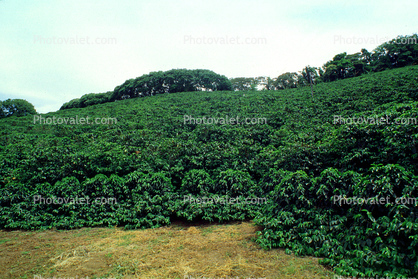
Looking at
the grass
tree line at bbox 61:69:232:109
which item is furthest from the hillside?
tree line at bbox 61:69:232:109

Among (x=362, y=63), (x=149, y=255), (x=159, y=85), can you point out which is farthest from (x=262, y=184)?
(x=362, y=63)

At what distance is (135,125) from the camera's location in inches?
658

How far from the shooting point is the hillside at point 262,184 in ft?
17.4

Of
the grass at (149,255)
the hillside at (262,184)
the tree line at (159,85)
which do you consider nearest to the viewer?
the hillside at (262,184)

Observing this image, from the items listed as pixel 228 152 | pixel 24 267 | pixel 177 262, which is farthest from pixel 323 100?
pixel 24 267

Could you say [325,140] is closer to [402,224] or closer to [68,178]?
[402,224]

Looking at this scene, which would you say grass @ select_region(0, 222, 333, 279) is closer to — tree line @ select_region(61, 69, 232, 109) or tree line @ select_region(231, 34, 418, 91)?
tree line @ select_region(231, 34, 418, 91)

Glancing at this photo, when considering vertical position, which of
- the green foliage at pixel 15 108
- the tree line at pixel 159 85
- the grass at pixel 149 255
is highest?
the tree line at pixel 159 85

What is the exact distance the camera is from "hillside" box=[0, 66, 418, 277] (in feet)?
17.4

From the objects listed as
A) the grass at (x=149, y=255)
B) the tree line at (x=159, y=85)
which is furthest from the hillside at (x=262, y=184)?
the tree line at (x=159, y=85)

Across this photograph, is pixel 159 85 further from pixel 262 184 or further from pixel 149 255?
pixel 149 255

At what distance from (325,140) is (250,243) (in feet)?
16.0

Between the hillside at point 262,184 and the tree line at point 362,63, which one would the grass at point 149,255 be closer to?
the hillside at point 262,184

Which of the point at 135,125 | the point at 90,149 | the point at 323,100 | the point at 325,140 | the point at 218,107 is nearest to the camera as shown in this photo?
the point at 325,140
